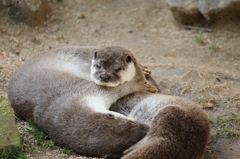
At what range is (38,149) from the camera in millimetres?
3969

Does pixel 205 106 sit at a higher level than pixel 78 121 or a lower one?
lower

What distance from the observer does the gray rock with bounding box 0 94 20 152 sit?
11.8ft

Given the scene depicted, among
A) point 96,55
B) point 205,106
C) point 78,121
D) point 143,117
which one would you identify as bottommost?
point 205,106

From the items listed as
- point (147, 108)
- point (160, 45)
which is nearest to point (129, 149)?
point (147, 108)

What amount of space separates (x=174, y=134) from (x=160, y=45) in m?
4.07

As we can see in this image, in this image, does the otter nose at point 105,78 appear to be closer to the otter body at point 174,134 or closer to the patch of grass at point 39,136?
the otter body at point 174,134

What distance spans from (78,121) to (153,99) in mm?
1050

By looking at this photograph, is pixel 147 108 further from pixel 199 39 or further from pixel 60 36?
pixel 60 36

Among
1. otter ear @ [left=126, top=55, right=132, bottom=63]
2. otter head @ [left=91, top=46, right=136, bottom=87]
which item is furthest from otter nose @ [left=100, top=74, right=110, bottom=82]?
otter ear @ [left=126, top=55, right=132, bottom=63]

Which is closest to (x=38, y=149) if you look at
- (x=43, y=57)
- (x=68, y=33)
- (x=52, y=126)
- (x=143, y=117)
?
(x=52, y=126)

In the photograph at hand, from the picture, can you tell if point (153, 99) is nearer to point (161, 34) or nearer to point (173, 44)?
point (173, 44)

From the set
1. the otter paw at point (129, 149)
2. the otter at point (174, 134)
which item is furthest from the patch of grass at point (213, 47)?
the otter paw at point (129, 149)

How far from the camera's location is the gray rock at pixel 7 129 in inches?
142

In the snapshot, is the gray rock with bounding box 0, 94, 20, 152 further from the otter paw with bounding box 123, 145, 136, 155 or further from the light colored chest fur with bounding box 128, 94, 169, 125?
the light colored chest fur with bounding box 128, 94, 169, 125
